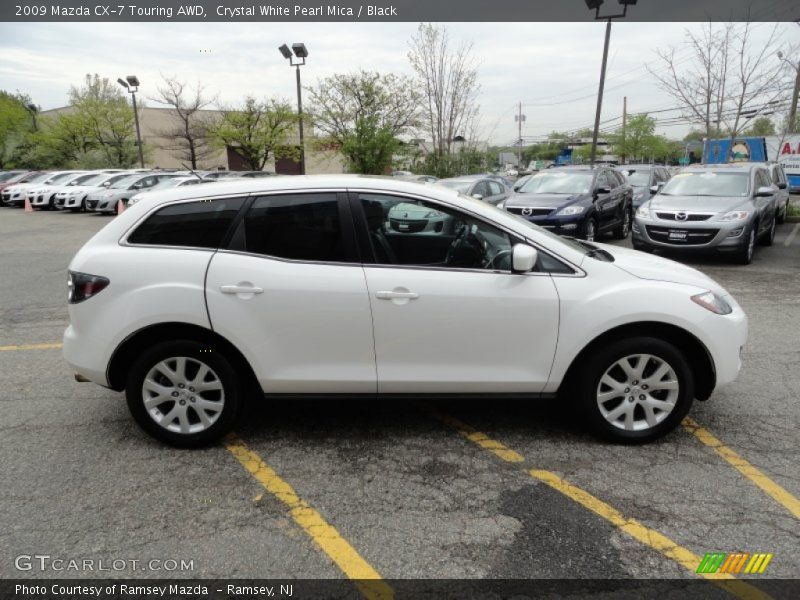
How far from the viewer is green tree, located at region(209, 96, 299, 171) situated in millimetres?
31266

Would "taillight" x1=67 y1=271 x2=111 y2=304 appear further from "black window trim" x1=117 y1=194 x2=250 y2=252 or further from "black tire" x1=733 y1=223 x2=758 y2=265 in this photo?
"black tire" x1=733 y1=223 x2=758 y2=265

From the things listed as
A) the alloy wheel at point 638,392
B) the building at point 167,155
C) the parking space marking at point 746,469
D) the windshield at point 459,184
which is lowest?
the parking space marking at point 746,469

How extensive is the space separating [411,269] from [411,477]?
1.22 m

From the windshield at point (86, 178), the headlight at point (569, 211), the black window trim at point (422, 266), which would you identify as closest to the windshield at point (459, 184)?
the headlight at point (569, 211)

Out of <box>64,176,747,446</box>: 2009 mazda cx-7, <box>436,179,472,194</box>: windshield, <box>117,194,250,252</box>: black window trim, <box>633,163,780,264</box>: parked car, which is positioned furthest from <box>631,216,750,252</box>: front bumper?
<box>117,194,250,252</box>: black window trim

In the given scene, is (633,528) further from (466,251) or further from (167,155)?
(167,155)

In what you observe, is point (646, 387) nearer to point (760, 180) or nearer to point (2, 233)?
point (760, 180)

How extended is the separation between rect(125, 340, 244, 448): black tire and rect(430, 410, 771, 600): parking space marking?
156cm

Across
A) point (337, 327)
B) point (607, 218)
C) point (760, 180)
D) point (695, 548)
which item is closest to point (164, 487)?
point (337, 327)

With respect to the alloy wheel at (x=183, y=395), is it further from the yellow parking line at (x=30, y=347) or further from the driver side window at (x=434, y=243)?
the yellow parking line at (x=30, y=347)

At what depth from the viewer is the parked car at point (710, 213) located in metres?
9.50

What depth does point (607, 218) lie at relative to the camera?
1224 cm

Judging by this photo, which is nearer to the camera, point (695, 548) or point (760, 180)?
point (695, 548)
